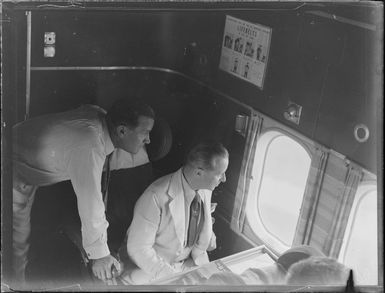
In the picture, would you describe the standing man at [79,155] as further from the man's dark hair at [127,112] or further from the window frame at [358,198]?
the window frame at [358,198]

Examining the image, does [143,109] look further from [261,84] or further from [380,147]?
[380,147]

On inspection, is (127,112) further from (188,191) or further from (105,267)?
(105,267)

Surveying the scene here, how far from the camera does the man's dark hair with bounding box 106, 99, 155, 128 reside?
1700 millimetres

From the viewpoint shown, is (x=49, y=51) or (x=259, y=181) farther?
(x=259, y=181)

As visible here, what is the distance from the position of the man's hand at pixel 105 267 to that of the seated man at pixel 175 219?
33mm

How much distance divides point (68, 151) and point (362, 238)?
2.78 ft

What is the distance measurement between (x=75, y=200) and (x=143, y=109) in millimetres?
305

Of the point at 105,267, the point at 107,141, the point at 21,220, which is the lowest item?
the point at 105,267

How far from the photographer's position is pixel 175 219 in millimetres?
1755

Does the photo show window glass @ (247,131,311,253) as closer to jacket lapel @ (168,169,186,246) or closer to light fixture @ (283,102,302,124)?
light fixture @ (283,102,302,124)

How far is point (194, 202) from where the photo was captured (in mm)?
1769

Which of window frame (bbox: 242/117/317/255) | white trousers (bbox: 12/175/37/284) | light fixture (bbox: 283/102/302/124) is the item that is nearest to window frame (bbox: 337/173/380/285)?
window frame (bbox: 242/117/317/255)

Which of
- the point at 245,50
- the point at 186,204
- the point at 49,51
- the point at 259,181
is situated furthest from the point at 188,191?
the point at 49,51

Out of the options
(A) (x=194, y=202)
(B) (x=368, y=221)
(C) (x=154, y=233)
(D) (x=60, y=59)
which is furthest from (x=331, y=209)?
(D) (x=60, y=59)
